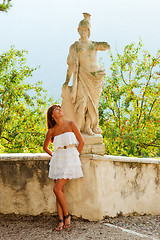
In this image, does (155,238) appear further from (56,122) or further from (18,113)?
(18,113)

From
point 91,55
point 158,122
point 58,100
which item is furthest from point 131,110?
point 91,55

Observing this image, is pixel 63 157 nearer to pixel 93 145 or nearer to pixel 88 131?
pixel 93 145

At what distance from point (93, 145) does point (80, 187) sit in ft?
2.13

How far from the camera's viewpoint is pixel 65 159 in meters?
4.26

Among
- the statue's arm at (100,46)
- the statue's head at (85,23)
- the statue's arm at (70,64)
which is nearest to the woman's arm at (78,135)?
the statue's arm at (70,64)

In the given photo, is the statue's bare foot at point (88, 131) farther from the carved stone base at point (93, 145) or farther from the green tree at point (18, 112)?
the green tree at point (18, 112)

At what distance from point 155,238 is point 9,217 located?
2.20m

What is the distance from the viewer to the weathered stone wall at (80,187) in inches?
182

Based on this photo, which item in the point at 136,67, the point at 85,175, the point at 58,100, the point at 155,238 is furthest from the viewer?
the point at 58,100

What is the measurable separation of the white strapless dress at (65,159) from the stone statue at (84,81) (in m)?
0.60

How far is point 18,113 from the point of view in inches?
482

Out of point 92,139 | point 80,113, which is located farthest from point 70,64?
point 92,139

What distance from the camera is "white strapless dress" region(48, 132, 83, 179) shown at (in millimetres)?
4250

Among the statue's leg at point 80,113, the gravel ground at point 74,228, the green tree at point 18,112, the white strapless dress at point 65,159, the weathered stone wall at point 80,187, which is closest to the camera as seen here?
the gravel ground at point 74,228
